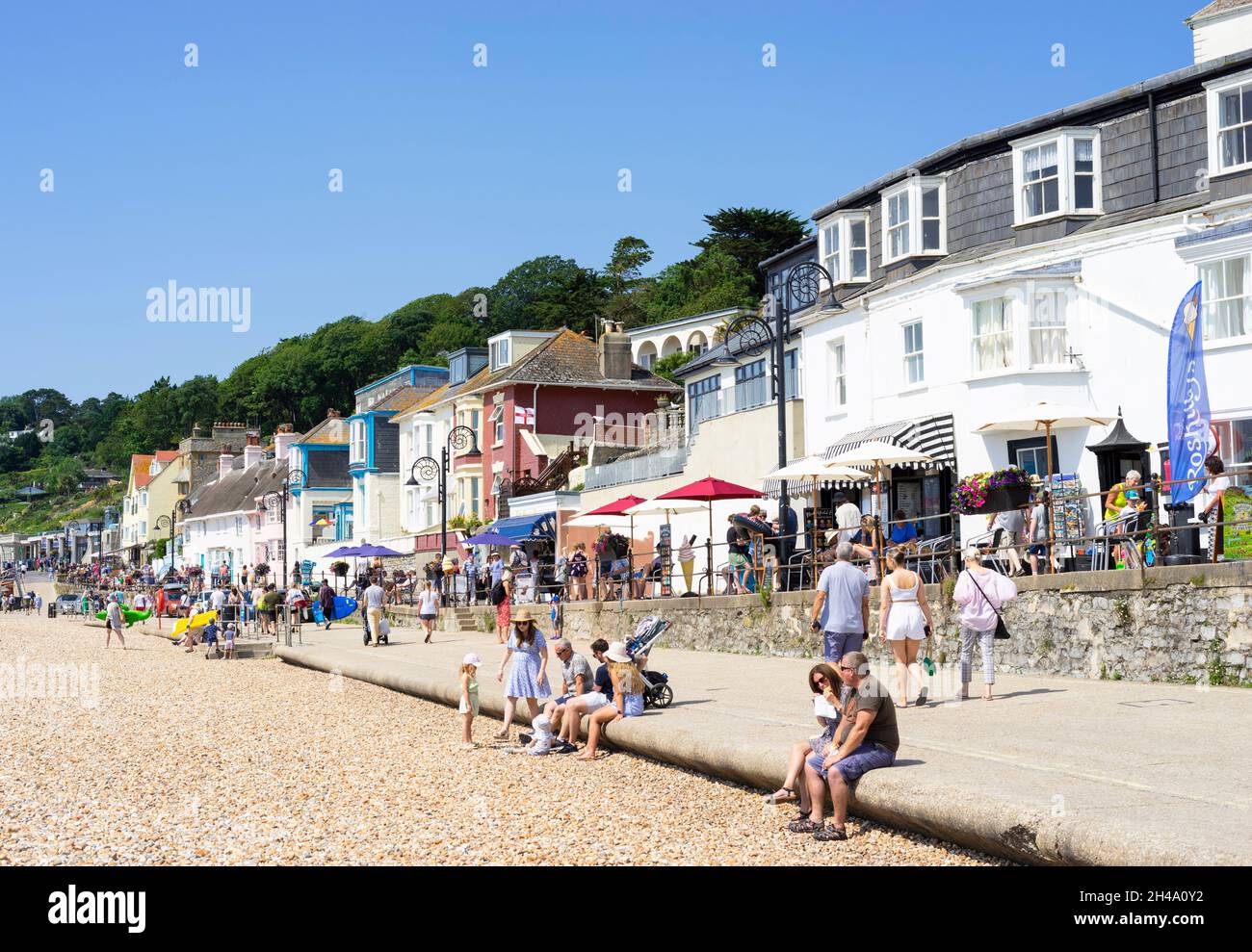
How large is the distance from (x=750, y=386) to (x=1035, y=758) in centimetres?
2394

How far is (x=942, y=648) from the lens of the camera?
1848cm

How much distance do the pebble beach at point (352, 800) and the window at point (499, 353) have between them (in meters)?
33.2

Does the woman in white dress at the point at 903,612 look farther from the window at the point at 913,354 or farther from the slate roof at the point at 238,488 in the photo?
the slate roof at the point at 238,488

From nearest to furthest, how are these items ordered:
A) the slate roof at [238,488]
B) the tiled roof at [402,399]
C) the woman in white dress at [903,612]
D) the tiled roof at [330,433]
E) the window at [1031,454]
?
the woman in white dress at [903,612] < the window at [1031,454] < the tiled roof at [402,399] < the tiled roof at [330,433] < the slate roof at [238,488]

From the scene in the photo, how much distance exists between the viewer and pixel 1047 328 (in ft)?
79.7

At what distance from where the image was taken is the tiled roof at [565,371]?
163 ft

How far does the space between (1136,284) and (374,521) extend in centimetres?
4498

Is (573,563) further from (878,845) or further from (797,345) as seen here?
(878,845)

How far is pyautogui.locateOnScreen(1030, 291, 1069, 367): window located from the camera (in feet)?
79.7

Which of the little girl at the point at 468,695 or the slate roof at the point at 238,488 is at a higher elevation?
the slate roof at the point at 238,488

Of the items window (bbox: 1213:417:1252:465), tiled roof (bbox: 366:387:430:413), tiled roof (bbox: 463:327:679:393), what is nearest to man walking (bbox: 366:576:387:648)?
tiled roof (bbox: 463:327:679:393)

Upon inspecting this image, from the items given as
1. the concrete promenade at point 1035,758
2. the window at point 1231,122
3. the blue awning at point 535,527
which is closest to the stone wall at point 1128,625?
the concrete promenade at point 1035,758

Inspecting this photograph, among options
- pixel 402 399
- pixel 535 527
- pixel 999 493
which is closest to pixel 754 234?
pixel 402 399

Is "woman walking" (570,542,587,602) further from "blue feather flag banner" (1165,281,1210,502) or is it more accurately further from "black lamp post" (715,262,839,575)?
"blue feather flag banner" (1165,281,1210,502)
